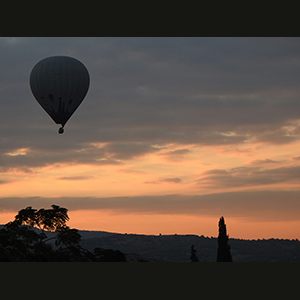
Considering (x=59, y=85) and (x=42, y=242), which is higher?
(x=59, y=85)

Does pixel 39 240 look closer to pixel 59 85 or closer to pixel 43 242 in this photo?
pixel 43 242

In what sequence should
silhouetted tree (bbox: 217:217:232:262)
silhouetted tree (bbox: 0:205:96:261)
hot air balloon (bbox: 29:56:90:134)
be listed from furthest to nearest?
silhouetted tree (bbox: 217:217:232:262) → silhouetted tree (bbox: 0:205:96:261) → hot air balloon (bbox: 29:56:90:134)

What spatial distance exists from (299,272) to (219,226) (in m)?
53.8

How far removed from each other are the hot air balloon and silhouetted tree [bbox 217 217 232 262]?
37336 mm

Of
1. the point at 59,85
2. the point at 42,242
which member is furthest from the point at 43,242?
the point at 59,85

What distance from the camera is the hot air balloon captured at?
60.3 meters

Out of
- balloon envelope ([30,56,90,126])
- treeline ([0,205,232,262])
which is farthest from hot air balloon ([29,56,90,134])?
treeline ([0,205,232,262])

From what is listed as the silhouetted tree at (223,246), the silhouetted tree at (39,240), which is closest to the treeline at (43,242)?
the silhouetted tree at (39,240)

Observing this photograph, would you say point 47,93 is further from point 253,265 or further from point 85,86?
point 253,265

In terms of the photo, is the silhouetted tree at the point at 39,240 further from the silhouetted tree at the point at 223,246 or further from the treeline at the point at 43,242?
the silhouetted tree at the point at 223,246

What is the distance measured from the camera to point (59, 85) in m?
60.2

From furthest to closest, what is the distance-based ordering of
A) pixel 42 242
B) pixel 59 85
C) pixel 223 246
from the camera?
pixel 223 246
pixel 42 242
pixel 59 85

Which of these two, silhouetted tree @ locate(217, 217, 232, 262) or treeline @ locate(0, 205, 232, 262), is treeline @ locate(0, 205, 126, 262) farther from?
silhouetted tree @ locate(217, 217, 232, 262)

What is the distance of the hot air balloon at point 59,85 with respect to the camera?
2376 inches
